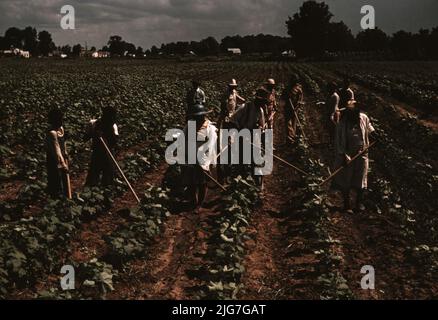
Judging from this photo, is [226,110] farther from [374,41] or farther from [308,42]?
[374,41]

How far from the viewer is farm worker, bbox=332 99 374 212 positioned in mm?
8320

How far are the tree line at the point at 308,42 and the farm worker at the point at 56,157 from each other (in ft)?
274

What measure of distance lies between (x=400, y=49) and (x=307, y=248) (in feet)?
304

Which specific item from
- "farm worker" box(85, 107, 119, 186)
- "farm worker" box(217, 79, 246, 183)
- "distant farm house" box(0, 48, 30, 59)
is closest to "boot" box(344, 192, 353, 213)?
"farm worker" box(217, 79, 246, 183)

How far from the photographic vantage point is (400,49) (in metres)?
91.2

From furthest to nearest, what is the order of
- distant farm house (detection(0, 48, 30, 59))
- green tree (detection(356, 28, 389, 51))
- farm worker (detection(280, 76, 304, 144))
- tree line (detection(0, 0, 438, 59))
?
green tree (detection(356, 28, 389, 51)), distant farm house (detection(0, 48, 30, 59)), tree line (detection(0, 0, 438, 59)), farm worker (detection(280, 76, 304, 144))

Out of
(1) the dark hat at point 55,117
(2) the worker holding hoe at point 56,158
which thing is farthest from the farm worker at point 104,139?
(1) the dark hat at point 55,117

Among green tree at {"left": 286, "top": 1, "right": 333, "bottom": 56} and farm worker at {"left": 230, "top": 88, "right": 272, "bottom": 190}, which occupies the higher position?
green tree at {"left": 286, "top": 1, "right": 333, "bottom": 56}

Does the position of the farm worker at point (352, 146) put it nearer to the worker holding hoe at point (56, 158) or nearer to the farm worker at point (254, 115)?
the farm worker at point (254, 115)

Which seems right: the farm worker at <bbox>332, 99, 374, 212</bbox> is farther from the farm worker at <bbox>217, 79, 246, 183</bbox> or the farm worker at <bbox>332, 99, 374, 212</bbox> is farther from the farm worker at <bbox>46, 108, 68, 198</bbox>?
the farm worker at <bbox>46, 108, 68, 198</bbox>

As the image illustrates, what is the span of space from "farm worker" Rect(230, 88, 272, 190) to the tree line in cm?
8070

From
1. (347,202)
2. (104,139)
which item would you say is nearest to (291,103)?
(347,202)

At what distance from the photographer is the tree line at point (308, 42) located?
90188mm

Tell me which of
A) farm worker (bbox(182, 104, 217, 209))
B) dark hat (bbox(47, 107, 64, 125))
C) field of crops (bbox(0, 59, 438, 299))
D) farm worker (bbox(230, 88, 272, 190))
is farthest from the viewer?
farm worker (bbox(230, 88, 272, 190))
